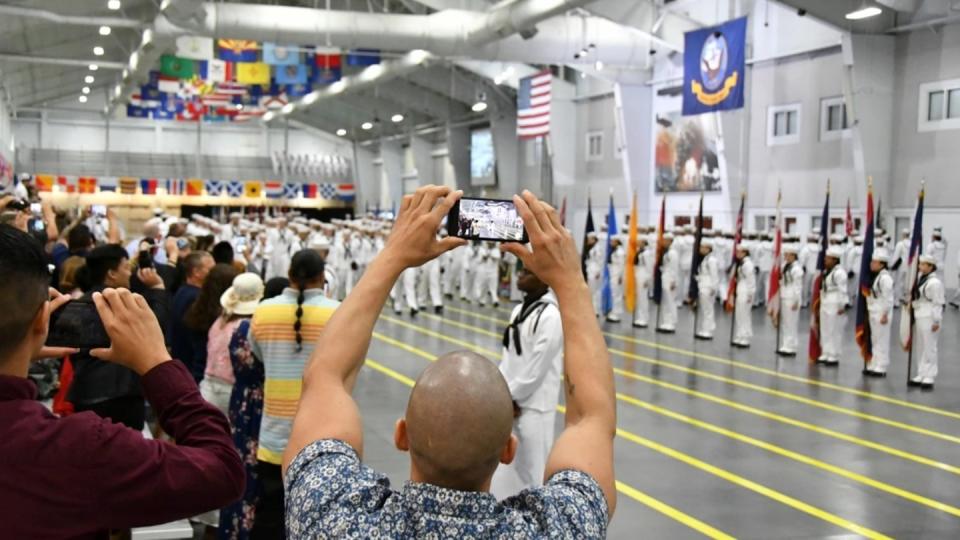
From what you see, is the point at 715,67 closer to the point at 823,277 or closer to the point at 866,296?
the point at 823,277

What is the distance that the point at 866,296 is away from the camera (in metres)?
14.0

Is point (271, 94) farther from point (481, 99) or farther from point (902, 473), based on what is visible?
point (902, 473)

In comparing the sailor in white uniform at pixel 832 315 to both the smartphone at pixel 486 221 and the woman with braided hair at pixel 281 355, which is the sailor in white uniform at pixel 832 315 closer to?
the woman with braided hair at pixel 281 355

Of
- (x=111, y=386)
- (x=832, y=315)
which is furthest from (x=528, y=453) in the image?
(x=832, y=315)

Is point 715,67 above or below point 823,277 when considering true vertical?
above

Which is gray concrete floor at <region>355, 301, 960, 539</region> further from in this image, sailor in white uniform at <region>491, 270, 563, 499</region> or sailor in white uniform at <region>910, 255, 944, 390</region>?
sailor in white uniform at <region>491, 270, 563, 499</region>

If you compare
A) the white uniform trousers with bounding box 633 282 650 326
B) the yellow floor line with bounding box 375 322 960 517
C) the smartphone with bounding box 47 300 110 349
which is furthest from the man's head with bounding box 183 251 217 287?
the white uniform trousers with bounding box 633 282 650 326

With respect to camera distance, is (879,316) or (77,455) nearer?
(77,455)

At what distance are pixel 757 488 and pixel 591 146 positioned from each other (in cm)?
2519

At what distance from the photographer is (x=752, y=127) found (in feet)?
82.6

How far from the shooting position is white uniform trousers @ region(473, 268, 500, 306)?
74.6 ft

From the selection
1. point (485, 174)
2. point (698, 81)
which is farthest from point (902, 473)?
point (485, 174)

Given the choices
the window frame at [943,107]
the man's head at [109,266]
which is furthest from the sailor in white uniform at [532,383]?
the window frame at [943,107]

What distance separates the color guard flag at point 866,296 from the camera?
1366 cm
